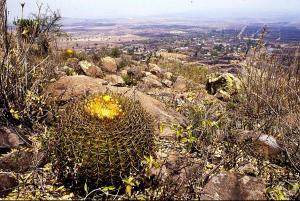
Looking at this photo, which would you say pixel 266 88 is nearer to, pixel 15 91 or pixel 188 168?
pixel 188 168

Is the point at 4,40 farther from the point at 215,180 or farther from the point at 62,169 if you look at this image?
the point at 215,180

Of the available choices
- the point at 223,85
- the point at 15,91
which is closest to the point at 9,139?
the point at 15,91

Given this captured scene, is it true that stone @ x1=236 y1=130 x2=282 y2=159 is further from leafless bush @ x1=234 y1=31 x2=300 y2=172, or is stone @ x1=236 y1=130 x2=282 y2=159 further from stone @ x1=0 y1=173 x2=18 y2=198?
stone @ x1=0 y1=173 x2=18 y2=198

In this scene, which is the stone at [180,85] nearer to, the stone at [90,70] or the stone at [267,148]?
the stone at [90,70]

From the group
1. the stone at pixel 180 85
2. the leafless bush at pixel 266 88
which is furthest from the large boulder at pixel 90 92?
the stone at pixel 180 85

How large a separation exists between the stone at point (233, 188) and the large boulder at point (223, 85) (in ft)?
21.8

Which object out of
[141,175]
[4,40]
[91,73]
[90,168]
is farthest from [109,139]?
[91,73]

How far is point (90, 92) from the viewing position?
5812 mm

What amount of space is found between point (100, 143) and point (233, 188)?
4.45 ft

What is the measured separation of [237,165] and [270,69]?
2598 mm

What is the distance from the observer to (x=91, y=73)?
1034 cm

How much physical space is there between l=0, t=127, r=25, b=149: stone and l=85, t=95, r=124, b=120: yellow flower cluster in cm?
125

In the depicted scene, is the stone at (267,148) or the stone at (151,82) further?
the stone at (151,82)

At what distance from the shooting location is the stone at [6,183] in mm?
3621
